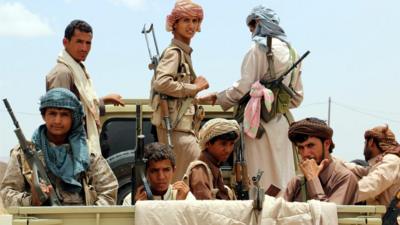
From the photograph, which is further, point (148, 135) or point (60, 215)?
point (148, 135)

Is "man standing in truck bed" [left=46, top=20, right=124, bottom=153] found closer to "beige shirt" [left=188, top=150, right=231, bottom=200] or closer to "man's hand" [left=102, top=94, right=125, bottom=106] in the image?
"man's hand" [left=102, top=94, right=125, bottom=106]

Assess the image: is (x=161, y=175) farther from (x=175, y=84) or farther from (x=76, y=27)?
(x=175, y=84)

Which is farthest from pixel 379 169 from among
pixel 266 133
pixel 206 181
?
pixel 206 181

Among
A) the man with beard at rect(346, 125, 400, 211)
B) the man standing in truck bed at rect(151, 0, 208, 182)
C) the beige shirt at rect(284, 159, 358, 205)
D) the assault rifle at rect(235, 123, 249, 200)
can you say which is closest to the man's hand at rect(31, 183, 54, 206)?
the beige shirt at rect(284, 159, 358, 205)

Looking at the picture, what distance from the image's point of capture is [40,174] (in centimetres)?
630

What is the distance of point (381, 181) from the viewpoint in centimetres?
881

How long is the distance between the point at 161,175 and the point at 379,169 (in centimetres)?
261

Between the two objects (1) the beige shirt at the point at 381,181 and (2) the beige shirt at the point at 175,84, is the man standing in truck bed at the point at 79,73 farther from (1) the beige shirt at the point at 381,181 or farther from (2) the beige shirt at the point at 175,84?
(1) the beige shirt at the point at 381,181

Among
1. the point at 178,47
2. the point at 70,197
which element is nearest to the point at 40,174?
the point at 70,197

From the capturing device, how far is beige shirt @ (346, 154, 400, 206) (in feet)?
28.7

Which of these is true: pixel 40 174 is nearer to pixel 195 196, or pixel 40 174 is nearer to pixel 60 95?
pixel 60 95

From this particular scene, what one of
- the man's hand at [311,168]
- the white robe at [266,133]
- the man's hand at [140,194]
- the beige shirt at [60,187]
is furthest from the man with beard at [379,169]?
the beige shirt at [60,187]

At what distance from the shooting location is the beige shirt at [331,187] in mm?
6539

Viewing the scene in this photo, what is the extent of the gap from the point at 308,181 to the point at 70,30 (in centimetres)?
274
